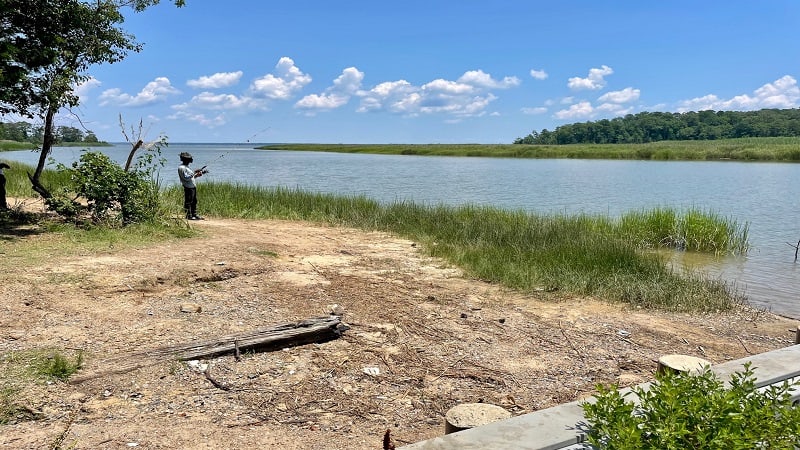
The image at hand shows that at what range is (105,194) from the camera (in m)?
9.35

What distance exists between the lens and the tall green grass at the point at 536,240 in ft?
24.4

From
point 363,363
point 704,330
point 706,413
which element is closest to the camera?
point 706,413

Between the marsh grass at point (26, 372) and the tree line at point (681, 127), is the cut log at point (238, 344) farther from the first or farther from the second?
the tree line at point (681, 127)

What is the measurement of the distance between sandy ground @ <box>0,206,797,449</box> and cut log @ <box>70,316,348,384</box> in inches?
1.8

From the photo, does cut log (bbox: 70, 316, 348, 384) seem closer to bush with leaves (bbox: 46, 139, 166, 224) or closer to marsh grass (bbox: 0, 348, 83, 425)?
marsh grass (bbox: 0, 348, 83, 425)

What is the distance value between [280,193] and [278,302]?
9.97 metres

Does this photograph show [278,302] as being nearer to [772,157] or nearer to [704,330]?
[704,330]

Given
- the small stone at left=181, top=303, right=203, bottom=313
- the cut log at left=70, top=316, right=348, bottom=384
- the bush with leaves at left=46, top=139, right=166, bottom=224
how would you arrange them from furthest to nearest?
the bush with leaves at left=46, top=139, right=166, bottom=224 → the small stone at left=181, top=303, right=203, bottom=313 → the cut log at left=70, top=316, right=348, bottom=384

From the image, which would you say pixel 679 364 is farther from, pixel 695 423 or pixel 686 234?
pixel 686 234

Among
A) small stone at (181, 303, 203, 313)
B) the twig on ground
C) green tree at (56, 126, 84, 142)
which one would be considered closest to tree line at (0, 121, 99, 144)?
green tree at (56, 126, 84, 142)

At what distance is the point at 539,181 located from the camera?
31141 millimetres

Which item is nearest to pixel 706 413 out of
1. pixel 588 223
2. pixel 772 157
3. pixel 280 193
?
pixel 588 223

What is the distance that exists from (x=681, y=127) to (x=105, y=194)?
10995 centimetres

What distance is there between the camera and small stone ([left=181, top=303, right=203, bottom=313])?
5556mm
